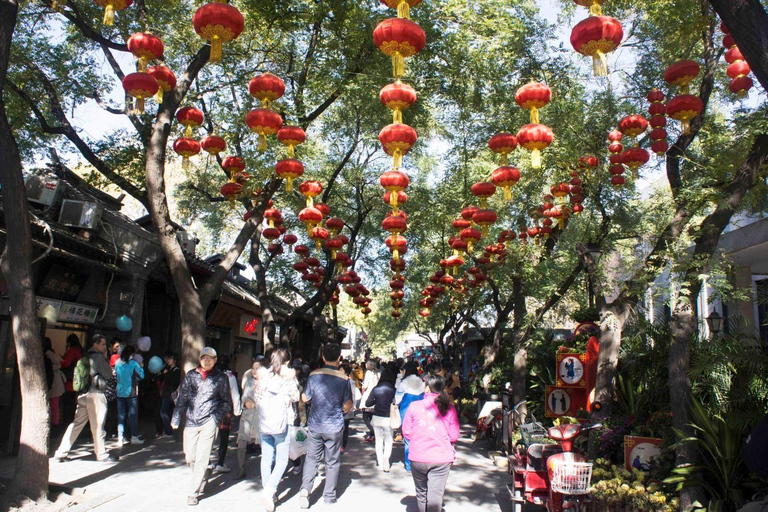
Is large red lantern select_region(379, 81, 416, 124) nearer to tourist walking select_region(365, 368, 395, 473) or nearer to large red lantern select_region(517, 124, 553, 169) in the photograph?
large red lantern select_region(517, 124, 553, 169)

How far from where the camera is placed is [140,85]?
6934mm

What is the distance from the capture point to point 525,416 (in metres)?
9.95

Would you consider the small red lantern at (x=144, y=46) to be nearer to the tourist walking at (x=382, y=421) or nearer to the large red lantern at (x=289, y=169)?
the large red lantern at (x=289, y=169)

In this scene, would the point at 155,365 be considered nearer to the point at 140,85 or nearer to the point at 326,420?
the point at 326,420

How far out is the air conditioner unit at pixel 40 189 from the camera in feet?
35.0

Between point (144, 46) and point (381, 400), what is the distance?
6058mm

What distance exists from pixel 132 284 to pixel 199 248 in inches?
648

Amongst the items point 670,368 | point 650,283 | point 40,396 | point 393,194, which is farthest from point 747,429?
point 40,396

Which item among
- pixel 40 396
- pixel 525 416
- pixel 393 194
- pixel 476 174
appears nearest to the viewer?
pixel 40 396

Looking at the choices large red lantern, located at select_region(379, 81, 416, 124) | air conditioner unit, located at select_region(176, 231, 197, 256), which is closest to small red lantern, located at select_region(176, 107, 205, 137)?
large red lantern, located at select_region(379, 81, 416, 124)

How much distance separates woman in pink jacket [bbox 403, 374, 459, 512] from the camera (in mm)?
5680

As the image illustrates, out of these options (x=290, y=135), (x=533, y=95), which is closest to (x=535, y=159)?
(x=533, y=95)

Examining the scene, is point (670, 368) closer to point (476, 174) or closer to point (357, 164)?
point (476, 174)

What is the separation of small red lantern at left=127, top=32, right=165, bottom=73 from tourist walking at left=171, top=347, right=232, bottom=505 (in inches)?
141
